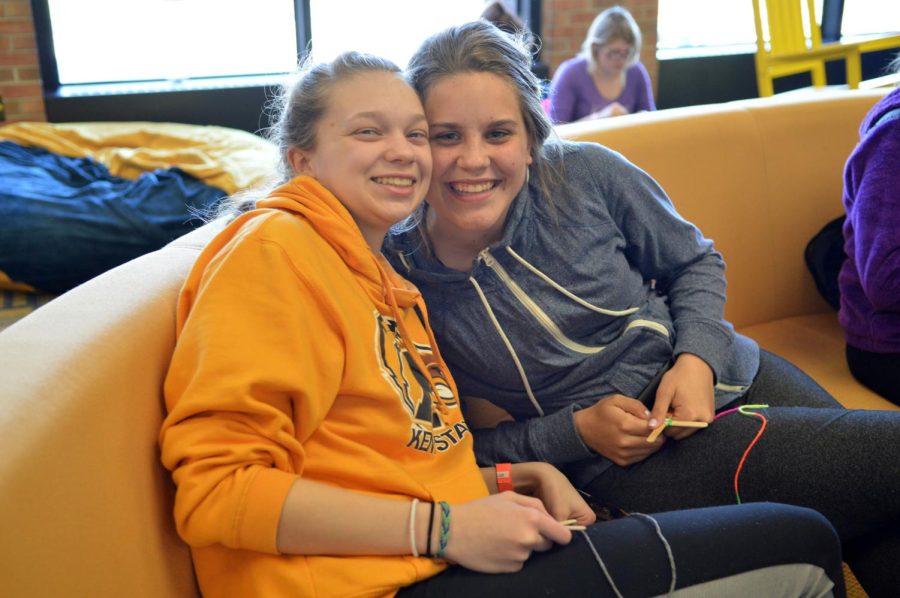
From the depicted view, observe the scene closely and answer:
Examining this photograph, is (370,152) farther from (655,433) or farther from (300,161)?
(655,433)

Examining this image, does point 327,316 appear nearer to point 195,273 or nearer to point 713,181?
point 195,273

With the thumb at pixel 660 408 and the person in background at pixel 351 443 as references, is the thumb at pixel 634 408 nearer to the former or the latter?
the thumb at pixel 660 408

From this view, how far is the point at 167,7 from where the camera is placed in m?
4.60

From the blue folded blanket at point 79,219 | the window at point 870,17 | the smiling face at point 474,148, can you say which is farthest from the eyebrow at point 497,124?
the window at point 870,17

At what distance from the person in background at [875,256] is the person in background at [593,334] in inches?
11.7

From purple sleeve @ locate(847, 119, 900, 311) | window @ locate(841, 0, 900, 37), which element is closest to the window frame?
purple sleeve @ locate(847, 119, 900, 311)

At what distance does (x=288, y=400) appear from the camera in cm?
98

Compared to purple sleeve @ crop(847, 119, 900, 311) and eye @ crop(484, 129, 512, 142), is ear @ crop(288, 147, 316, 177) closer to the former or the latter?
eye @ crop(484, 129, 512, 142)

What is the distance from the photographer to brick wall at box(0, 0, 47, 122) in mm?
4090

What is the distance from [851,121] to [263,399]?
1.91 m

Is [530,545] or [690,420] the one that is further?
[690,420]

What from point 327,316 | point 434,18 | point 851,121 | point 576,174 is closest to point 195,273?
point 327,316

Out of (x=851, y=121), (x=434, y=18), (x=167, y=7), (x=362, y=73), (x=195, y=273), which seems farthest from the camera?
(x=434, y=18)

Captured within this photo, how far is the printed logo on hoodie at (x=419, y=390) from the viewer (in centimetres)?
112
